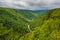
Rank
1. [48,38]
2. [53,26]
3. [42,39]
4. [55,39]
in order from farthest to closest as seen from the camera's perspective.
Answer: [53,26] < [42,39] < [48,38] < [55,39]

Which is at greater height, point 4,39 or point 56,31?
point 56,31

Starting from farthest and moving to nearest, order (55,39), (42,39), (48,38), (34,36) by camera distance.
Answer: (34,36) → (42,39) → (48,38) → (55,39)

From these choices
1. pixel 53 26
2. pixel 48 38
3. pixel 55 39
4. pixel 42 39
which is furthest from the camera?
pixel 53 26

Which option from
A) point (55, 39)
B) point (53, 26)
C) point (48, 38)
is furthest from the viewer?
point (53, 26)

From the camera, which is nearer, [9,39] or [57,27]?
[57,27]

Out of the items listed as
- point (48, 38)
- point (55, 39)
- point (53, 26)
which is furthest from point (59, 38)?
point (53, 26)

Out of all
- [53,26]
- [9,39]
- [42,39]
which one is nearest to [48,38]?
[42,39]

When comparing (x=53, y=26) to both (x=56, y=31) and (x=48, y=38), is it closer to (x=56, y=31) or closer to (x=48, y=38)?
(x=56, y=31)

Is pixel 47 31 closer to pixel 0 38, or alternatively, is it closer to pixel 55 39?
pixel 55 39

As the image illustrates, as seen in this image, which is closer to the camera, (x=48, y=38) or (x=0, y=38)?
(x=48, y=38)
